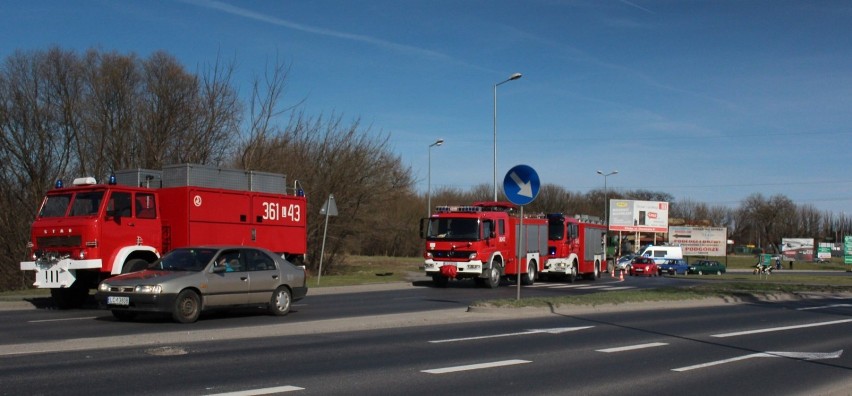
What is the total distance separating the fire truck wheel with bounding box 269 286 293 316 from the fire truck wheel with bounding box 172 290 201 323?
6.35 feet

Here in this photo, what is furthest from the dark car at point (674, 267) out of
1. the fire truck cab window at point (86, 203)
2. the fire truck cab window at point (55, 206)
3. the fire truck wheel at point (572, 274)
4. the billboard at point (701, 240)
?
the fire truck cab window at point (55, 206)

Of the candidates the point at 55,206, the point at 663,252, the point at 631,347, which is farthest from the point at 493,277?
the point at 663,252

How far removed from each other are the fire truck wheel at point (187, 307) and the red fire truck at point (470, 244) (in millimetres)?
13554

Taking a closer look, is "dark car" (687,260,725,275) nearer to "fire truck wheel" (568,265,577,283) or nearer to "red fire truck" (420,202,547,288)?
"fire truck wheel" (568,265,577,283)

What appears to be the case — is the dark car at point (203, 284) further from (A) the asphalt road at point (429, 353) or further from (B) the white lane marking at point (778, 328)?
(B) the white lane marking at point (778, 328)

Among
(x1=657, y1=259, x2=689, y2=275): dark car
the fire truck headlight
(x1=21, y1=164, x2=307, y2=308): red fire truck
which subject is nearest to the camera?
the fire truck headlight

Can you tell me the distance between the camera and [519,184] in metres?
17.3

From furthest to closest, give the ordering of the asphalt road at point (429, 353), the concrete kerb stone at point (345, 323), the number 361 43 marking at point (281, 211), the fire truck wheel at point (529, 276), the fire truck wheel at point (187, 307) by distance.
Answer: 1. the fire truck wheel at point (529, 276)
2. the number 361 43 marking at point (281, 211)
3. the fire truck wheel at point (187, 307)
4. the concrete kerb stone at point (345, 323)
5. the asphalt road at point (429, 353)

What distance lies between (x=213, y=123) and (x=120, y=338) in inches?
976

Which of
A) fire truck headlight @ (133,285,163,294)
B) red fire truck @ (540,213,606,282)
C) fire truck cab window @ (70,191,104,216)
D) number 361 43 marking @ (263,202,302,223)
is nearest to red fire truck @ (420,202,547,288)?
red fire truck @ (540,213,606,282)

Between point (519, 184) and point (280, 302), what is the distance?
Answer: 18.1 ft

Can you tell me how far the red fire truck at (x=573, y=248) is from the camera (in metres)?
33.3

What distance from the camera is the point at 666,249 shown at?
2601 inches

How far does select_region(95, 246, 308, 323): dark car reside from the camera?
14.2 m
